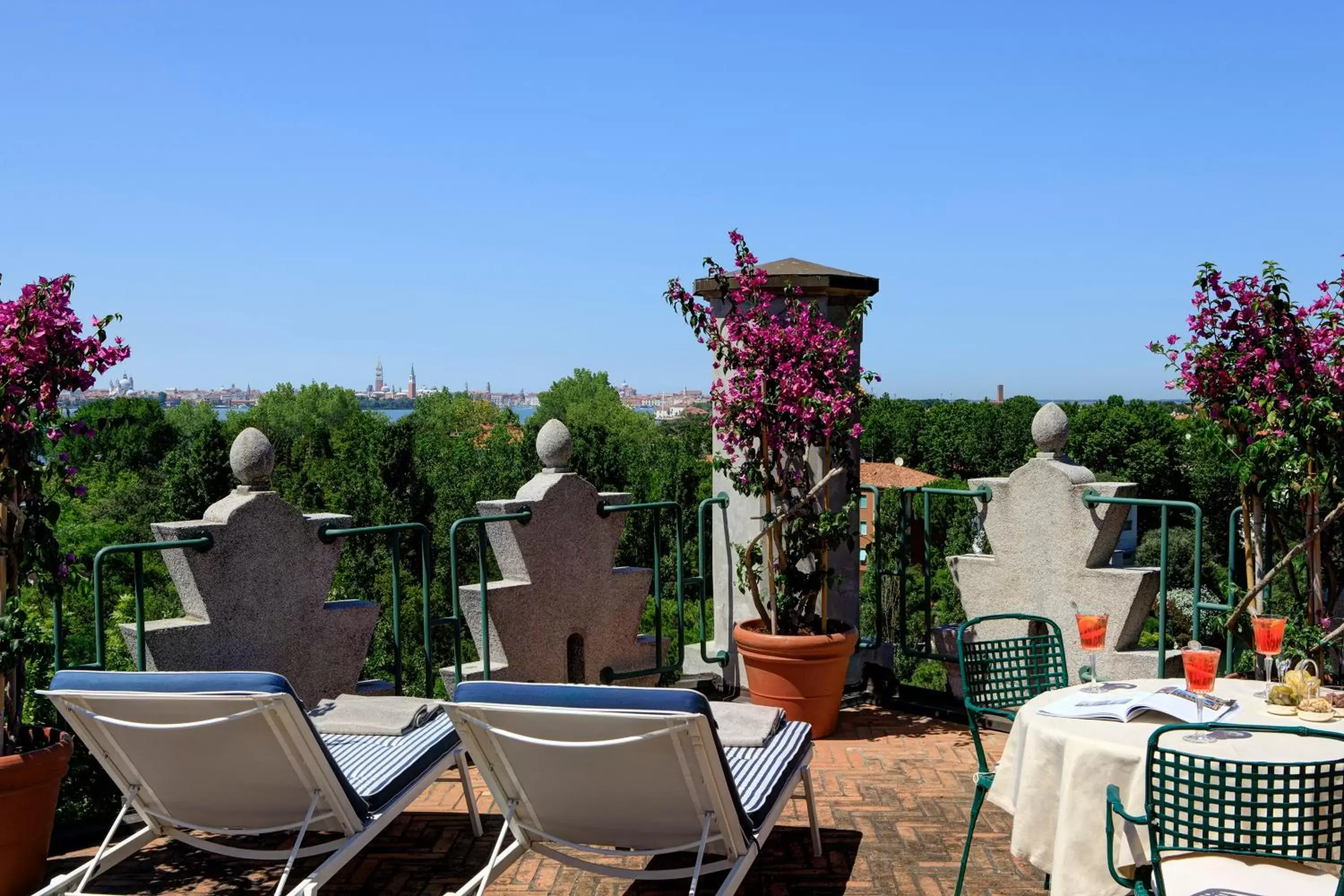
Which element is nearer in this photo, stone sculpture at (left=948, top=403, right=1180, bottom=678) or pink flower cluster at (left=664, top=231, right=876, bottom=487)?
pink flower cluster at (left=664, top=231, right=876, bottom=487)

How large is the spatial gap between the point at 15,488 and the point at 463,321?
84.0 m

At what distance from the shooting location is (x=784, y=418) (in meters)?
5.93

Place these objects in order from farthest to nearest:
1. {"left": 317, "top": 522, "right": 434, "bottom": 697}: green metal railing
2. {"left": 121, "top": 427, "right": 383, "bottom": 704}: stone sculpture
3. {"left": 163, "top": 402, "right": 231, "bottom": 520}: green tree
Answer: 1. {"left": 163, "top": 402, "right": 231, "bottom": 520}: green tree
2. {"left": 317, "top": 522, "right": 434, "bottom": 697}: green metal railing
3. {"left": 121, "top": 427, "right": 383, "bottom": 704}: stone sculpture

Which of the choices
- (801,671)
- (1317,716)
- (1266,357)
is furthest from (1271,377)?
(801,671)

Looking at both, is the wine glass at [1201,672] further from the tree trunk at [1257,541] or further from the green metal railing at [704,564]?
the green metal railing at [704,564]

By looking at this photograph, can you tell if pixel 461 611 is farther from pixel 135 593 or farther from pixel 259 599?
pixel 135 593

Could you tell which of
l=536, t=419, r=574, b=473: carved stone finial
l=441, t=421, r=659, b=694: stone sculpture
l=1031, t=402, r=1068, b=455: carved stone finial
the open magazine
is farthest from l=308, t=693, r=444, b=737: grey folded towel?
l=1031, t=402, r=1068, b=455: carved stone finial

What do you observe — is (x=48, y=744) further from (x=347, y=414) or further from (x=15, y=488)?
(x=347, y=414)

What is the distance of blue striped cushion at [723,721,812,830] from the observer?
3.69 metres

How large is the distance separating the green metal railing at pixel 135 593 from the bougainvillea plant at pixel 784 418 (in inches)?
106

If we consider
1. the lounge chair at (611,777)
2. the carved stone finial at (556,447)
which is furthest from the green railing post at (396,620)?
the lounge chair at (611,777)

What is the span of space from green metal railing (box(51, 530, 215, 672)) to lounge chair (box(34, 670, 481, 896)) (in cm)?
76

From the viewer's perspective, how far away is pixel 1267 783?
112 inches

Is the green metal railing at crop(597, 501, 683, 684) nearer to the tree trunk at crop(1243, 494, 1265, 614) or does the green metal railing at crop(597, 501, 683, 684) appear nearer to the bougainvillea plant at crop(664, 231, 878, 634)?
the bougainvillea plant at crop(664, 231, 878, 634)
